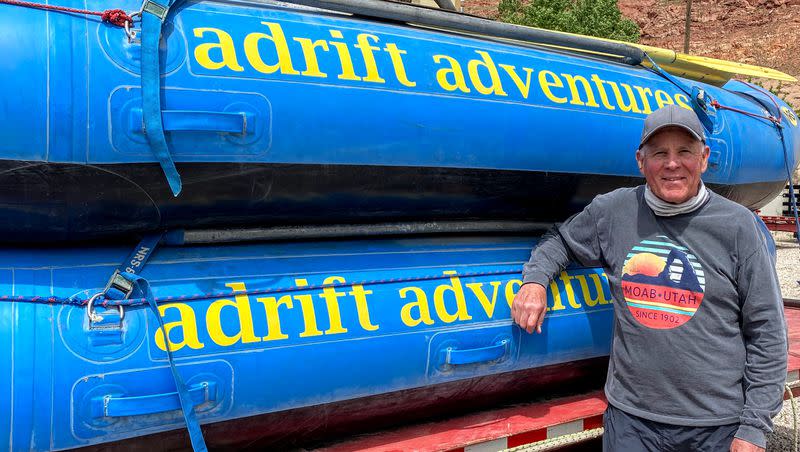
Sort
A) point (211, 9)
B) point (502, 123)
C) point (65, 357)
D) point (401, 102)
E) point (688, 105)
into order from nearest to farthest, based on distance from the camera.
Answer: point (65, 357)
point (211, 9)
point (401, 102)
point (502, 123)
point (688, 105)

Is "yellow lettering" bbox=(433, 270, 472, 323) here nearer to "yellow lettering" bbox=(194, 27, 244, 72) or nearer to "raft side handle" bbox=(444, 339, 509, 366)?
"raft side handle" bbox=(444, 339, 509, 366)

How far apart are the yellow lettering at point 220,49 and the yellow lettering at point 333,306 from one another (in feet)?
2.31

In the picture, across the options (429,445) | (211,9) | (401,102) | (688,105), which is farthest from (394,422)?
(688,105)

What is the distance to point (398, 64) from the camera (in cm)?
233

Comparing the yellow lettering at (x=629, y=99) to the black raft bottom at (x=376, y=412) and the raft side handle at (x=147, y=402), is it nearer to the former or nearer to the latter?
the black raft bottom at (x=376, y=412)

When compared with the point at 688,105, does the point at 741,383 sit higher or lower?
lower

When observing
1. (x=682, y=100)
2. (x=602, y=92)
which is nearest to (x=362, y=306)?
(x=602, y=92)

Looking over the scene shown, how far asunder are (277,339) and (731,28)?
144 ft

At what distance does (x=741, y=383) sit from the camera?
203 cm

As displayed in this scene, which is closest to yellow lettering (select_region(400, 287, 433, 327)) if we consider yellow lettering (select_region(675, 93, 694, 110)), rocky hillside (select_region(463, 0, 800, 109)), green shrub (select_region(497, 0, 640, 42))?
yellow lettering (select_region(675, 93, 694, 110))

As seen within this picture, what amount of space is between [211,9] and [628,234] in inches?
56.6

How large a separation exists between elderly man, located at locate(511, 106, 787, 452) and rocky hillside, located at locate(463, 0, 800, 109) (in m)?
37.6

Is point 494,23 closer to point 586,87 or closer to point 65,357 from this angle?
point 586,87

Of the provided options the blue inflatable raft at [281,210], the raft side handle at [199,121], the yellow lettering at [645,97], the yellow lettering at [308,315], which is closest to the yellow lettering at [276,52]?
the blue inflatable raft at [281,210]
